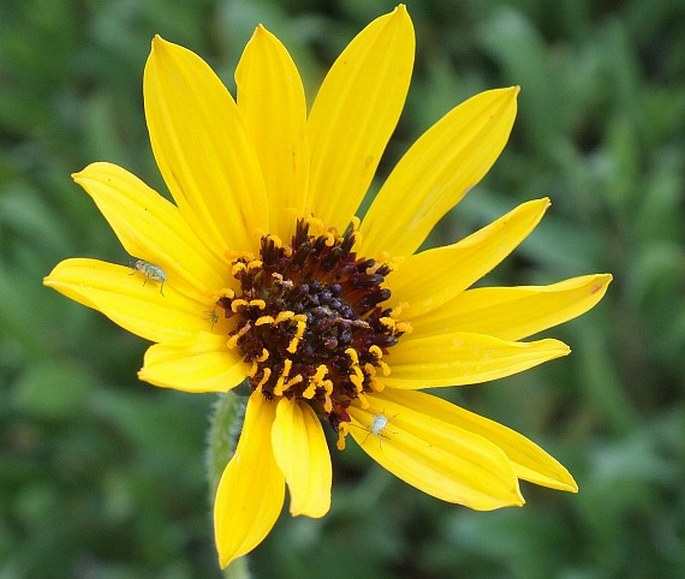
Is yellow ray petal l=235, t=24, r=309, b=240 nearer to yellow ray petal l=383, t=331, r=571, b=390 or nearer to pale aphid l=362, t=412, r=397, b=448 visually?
yellow ray petal l=383, t=331, r=571, b=390

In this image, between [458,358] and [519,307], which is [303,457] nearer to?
[458,358]

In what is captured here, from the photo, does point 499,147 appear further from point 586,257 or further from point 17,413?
point 17,413

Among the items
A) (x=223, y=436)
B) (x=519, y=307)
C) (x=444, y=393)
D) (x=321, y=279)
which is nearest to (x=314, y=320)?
(x=321, y=279)

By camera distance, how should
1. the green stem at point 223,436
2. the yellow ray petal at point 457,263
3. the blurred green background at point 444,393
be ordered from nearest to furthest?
the green stem at point 223,436 < the yellow ray petal at point 457,263 < the blurred green background at point 444,393

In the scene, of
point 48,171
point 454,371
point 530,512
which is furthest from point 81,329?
point 454,371

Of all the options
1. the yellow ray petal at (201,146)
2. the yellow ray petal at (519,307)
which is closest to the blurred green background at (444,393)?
the yellow ray petal at (519,307)

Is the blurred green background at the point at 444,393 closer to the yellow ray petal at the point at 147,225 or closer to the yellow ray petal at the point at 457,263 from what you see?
the yellow ray petal at the point at 457,263
